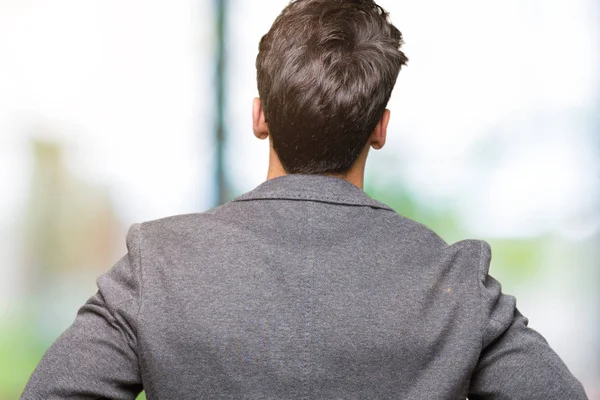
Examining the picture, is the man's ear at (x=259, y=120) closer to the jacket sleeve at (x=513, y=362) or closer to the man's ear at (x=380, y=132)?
the man's ear at (x=380, y=132)

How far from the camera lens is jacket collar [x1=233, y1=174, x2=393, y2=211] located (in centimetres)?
108

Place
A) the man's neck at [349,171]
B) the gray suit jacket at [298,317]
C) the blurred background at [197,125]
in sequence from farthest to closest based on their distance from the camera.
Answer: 1. the blurred background at [197,125]
2. the man's neck at [349,171]
3. the gray suit jacket at [298,317]

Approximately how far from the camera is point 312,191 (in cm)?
108

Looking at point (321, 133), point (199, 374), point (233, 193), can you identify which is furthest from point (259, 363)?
point (233, 193)

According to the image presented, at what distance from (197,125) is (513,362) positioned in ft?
6.24

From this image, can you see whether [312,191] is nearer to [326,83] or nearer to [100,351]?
[326,83]

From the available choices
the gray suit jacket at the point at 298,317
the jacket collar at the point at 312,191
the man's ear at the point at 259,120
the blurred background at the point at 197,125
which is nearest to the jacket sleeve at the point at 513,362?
the gray suit jacket at the point at 298,317

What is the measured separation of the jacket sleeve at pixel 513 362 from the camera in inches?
41.2

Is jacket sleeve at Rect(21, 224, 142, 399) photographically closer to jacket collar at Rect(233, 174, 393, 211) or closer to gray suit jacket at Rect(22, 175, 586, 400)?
gray suit jacket at Rect(22, 175, 586, 400)

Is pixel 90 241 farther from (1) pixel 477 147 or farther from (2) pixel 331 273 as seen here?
(2) pixel 331 273

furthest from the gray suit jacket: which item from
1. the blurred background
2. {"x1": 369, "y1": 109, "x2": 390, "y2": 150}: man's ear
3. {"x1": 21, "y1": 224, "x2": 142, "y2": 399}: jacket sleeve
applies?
the blurred background

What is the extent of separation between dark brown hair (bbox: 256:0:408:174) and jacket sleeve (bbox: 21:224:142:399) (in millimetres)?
226

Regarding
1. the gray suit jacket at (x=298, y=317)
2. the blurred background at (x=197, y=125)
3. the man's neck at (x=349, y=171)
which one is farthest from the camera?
the blurred background at (x=197, y=125)

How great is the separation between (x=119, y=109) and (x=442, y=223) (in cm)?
106
